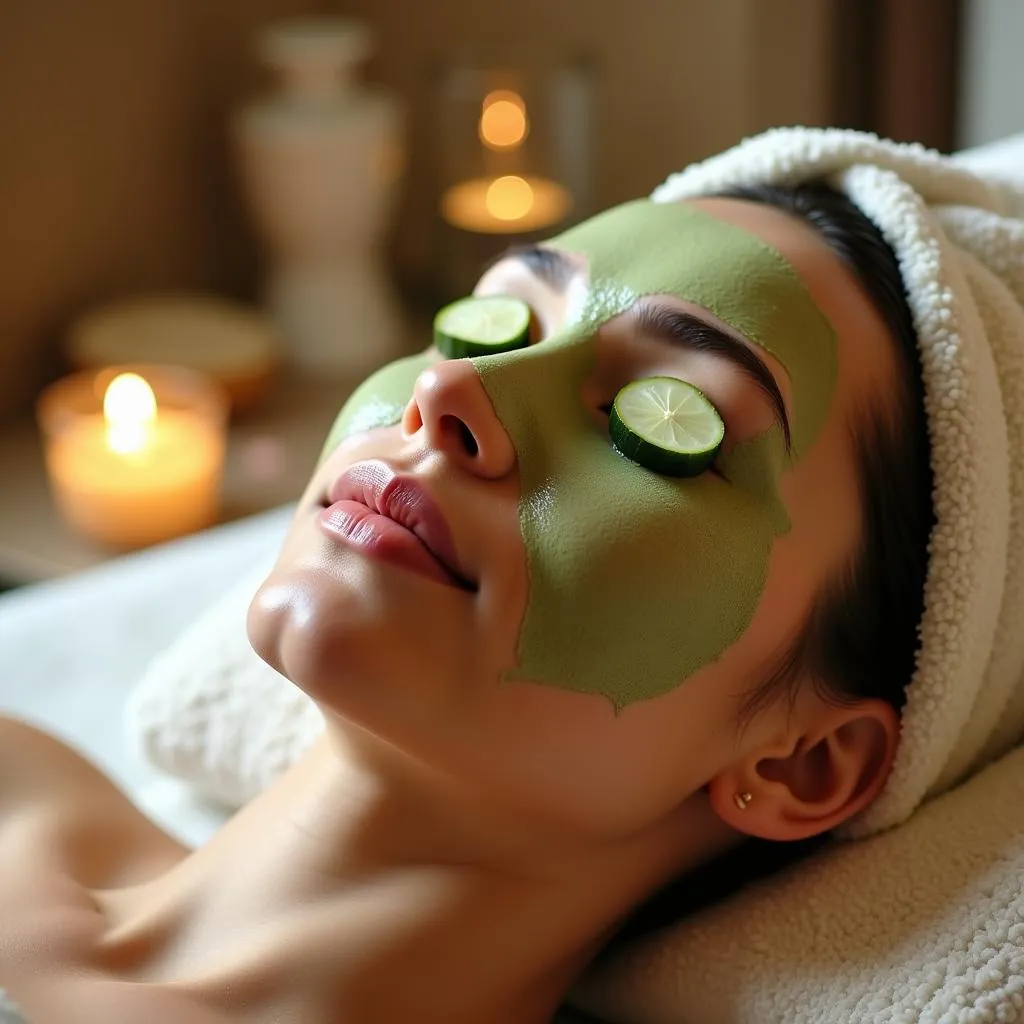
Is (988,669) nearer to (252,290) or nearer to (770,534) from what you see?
(770,534)

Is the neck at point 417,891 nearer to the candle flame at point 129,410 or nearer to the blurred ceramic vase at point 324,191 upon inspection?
the candle flame at point 129,410

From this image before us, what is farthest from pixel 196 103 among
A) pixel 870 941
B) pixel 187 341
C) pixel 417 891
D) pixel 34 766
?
pixel 870 941

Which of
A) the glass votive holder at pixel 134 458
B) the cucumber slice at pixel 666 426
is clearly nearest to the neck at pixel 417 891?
the cucumber slice at pixel 666 426

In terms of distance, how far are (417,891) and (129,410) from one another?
1133mm

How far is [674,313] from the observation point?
0.88 m

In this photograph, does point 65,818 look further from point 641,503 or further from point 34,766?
point 641,503

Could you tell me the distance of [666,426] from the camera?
0.84 meters

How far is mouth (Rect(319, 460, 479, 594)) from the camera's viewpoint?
31.7 inches

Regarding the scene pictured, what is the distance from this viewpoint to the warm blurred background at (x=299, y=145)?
201cm

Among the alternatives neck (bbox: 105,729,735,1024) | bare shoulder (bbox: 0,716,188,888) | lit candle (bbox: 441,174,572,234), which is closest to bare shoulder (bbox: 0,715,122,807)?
bare shoulder (bbox: 0,716,188,888)

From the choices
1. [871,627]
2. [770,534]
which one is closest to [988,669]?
[871,627]

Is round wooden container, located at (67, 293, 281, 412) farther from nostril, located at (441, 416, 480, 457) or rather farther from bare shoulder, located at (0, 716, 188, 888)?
nostril, located at (441, 416, 480, 457)

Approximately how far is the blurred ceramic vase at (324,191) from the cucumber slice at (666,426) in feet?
4.68

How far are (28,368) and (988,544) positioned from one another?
1.64m
